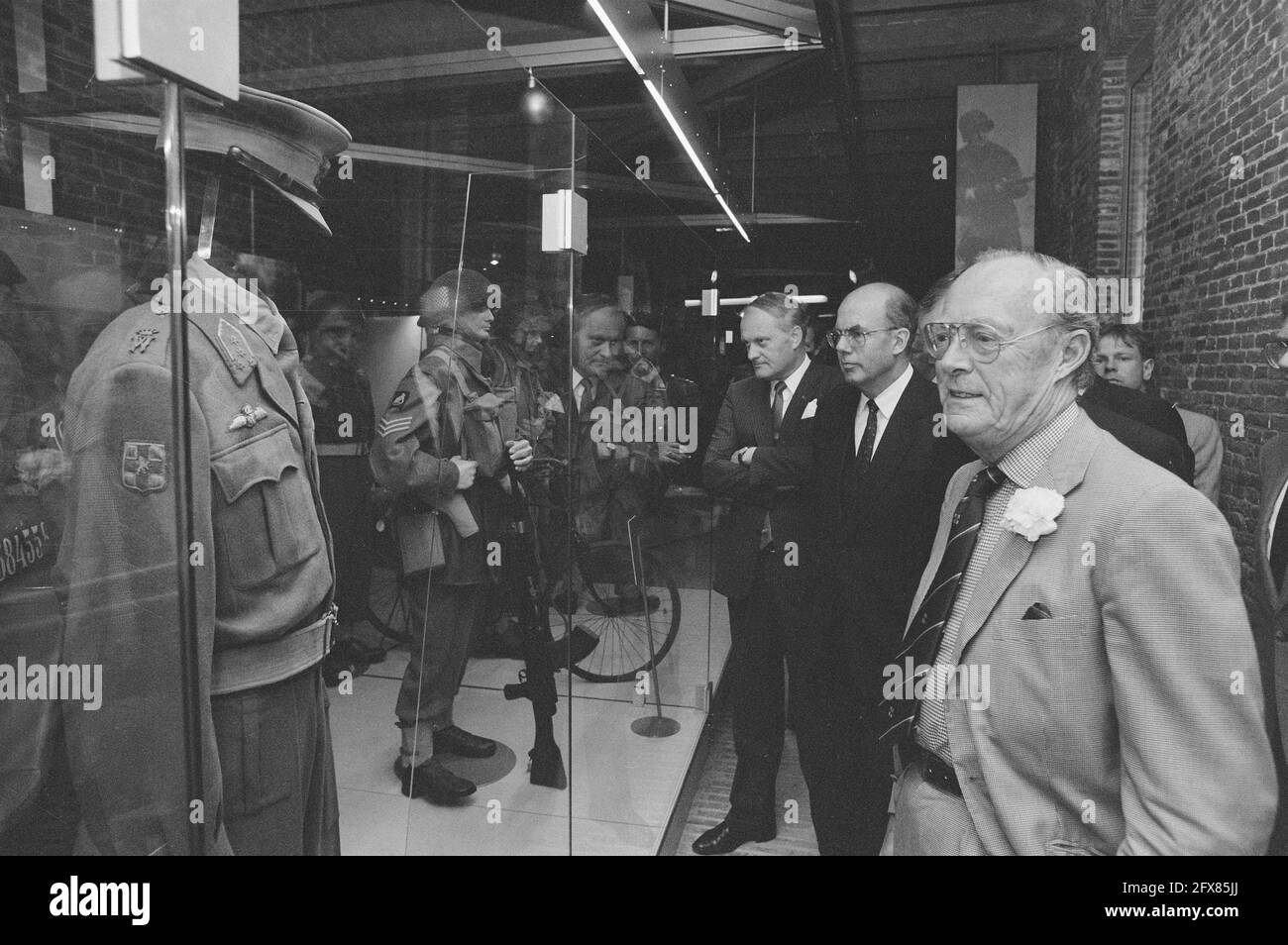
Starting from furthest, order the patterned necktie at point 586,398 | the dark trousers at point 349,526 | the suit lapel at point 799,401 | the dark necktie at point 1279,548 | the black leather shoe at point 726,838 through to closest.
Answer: the suit lapel at point 799,401 → the black leather shoe at point 726,838 → the dark necktie at point 1279,548 → the patterned necktie at point 586,398 → the dark trousers at point 349,526

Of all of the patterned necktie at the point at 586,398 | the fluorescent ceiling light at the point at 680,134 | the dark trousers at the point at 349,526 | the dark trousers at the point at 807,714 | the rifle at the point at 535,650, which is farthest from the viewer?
the fluorescent ceiling light at the point at 680,134

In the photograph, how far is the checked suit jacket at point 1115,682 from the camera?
44.4 inches

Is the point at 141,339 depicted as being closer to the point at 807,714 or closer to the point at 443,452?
the point at 443,452

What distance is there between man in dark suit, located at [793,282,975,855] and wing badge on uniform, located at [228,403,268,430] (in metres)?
2.06

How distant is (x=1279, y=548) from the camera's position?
252 cm

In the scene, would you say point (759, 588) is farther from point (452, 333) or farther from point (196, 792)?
point (196, 792)

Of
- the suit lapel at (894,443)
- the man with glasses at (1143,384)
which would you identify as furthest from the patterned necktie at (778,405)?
the man with glasses at (1143,384)

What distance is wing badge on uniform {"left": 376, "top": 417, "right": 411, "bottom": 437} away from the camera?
4.15 ft

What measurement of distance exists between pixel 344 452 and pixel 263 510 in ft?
0.44

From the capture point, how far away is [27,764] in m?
0.95

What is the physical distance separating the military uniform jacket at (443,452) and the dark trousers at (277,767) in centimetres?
27

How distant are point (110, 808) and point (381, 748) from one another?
1.26 ft

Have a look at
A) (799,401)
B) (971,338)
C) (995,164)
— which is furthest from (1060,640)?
(995,164)

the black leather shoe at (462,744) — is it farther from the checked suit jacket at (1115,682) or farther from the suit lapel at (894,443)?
the suit lapel at (894,443)
